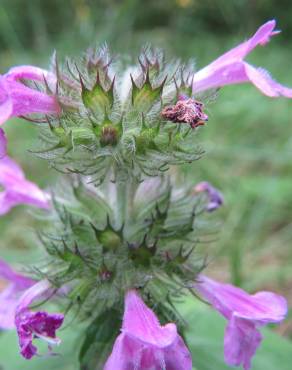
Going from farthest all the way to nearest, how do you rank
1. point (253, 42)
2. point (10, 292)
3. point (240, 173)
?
point (240, 173), point (10, 292), point (253, 42)

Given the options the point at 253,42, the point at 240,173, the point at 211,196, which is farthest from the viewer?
the point at 240,173

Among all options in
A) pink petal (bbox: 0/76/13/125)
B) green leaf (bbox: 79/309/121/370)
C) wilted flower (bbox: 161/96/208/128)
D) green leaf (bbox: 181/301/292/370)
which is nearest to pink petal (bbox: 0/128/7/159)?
pink petal (bbox: 0/76/13/125)

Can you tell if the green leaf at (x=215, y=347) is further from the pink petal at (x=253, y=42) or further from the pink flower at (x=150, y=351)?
the pink petal at (x=253, y=42)

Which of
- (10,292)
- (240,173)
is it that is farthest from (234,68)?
(240,173)

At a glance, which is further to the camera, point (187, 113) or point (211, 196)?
point (211, 196)

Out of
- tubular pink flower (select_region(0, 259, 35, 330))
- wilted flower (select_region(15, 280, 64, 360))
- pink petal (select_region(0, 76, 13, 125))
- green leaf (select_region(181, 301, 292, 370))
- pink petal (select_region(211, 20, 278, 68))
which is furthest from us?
green leaf (select_region(181, 301, 292, 370))

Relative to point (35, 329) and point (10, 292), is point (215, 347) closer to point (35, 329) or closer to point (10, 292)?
point (10, 292)

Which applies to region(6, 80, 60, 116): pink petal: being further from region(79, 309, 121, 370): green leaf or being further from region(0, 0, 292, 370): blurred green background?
region(79, 309, 121, 370): green leaf

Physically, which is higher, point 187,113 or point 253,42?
point 253,42
